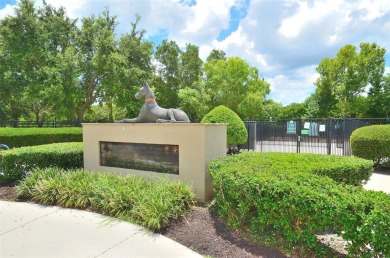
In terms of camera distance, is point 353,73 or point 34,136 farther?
point 353,73

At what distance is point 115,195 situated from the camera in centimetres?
431

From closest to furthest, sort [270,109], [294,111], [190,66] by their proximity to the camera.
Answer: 1. [270,109]
2. [190,66]
3. [294,111]

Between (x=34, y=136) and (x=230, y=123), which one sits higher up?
(x=230, y=123)

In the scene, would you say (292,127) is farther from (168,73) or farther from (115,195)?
(168,73)

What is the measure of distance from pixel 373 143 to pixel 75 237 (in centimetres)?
889

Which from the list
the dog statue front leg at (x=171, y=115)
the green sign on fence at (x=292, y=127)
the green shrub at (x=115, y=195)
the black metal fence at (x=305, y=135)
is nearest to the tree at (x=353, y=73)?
the black metal fence at (x=305, y=135)

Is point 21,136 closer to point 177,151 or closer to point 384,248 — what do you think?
point 177,151

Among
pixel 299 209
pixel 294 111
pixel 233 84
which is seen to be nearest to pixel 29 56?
pixel 233 84

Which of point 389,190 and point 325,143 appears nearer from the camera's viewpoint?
point 389,190

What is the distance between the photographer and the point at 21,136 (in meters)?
12.6

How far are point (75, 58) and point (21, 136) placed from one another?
6470mm

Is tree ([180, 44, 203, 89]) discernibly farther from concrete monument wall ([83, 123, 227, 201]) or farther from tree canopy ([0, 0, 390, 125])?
concrete monument wall ([83, 123, 227, 201])

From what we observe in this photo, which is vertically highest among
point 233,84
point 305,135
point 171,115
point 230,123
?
point 233,84

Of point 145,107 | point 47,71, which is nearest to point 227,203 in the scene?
point 145,107
